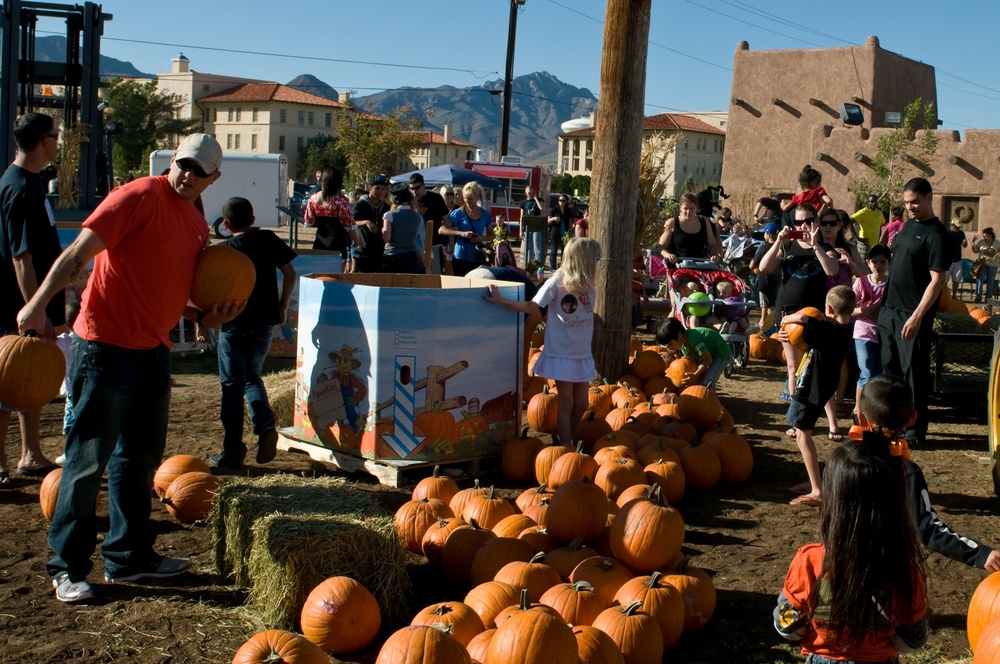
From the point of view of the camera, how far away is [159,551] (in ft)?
16.3

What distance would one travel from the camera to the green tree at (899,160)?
33281mm

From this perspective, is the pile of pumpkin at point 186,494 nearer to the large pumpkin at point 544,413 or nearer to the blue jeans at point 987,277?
the large pumpkin at point 544,413

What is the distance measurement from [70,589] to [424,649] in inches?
73.5

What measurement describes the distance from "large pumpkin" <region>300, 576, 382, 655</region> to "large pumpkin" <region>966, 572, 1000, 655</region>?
7.65 feet

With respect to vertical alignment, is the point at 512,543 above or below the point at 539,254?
below

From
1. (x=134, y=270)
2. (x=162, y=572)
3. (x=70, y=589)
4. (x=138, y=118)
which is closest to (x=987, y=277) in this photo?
(x=162, y=572)

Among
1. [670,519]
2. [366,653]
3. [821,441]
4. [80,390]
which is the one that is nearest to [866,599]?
[670,519]

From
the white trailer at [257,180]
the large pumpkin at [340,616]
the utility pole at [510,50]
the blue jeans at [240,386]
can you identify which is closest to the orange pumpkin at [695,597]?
the large pumpkin at [340,616]

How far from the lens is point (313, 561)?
412 cm

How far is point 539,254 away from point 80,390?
17.8 m

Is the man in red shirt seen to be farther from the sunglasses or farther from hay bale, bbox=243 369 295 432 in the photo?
hay bale, bbox=243 369 295 432

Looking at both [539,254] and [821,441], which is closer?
[821,441]

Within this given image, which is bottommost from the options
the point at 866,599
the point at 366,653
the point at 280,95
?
the point at 366,653

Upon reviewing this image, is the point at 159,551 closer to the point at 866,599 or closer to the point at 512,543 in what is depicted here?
the point at 512,543
